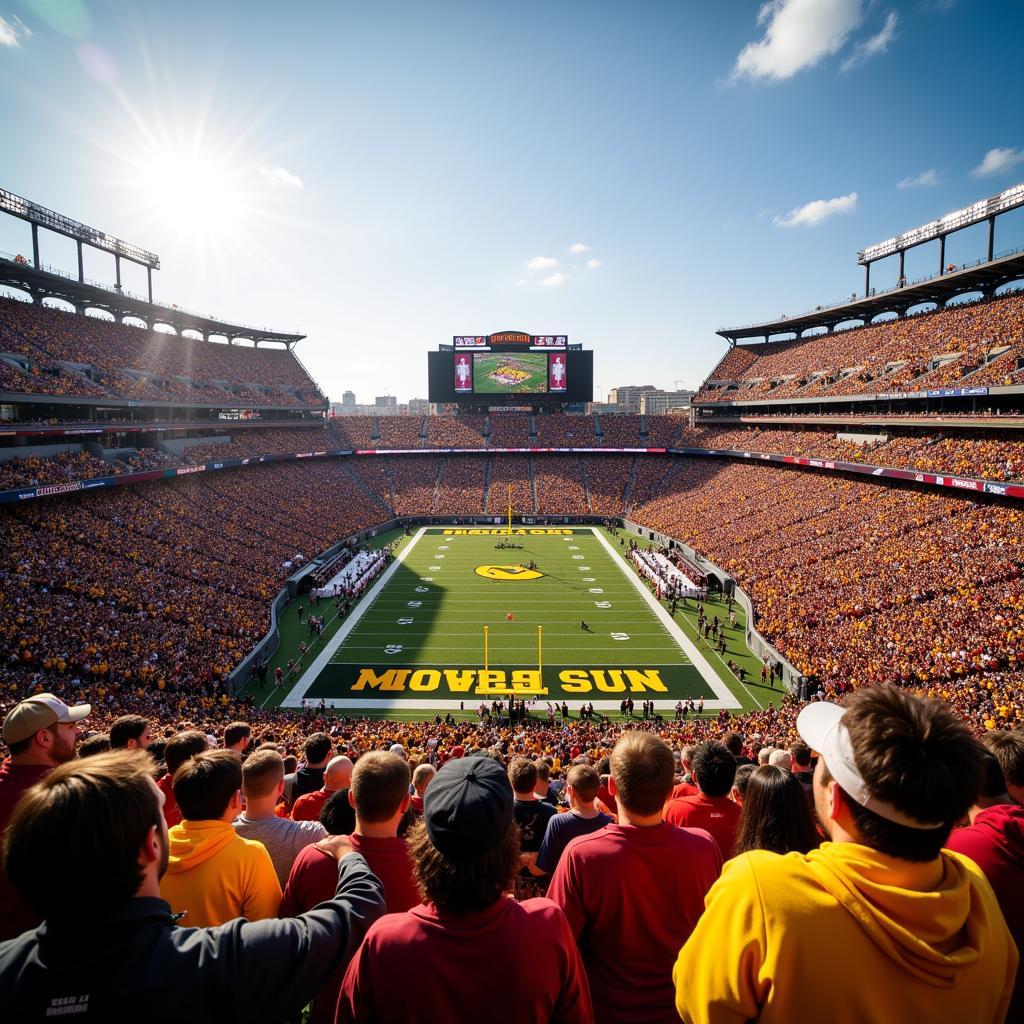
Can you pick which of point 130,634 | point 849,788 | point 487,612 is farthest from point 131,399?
point 849,788

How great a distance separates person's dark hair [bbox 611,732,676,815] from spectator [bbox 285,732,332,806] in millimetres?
4970

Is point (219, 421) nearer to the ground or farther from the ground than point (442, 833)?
farther from the ground

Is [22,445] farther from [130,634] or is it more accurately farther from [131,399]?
[130,634]

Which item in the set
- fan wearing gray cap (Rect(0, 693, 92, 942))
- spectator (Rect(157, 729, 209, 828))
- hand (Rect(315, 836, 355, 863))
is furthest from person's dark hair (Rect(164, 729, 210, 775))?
hand (Rect(315, 836, 355, 863))

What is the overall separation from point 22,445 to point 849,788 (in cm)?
3810

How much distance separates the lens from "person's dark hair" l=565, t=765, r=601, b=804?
4551mm

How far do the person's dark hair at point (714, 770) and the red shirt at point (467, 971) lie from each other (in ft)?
9.66

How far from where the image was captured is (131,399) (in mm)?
38000

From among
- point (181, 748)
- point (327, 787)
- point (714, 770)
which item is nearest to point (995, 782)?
point (714, 770)

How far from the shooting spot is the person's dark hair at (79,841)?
5.44 ft

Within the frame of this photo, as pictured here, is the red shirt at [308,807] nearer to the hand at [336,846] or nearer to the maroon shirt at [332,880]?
the maroon shirt at [332,880]

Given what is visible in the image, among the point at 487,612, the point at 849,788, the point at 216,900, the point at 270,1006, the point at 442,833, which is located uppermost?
the point at 849,788

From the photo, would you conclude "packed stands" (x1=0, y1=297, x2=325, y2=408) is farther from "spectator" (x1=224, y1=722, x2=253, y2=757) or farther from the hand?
the hand

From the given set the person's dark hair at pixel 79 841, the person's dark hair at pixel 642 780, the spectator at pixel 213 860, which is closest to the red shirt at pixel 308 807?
the spectator at pixel 213 860
